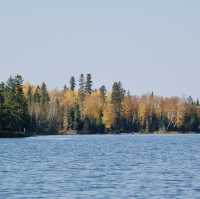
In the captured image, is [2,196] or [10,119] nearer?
[2,196]

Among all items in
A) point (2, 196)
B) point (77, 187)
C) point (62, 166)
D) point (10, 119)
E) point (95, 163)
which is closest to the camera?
point (2, 196)

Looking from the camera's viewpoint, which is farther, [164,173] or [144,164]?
[144,164]

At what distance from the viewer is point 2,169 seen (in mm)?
62062

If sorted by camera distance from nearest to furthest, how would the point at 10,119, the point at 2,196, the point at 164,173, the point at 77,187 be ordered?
the point at 2,196
the point at 77,187
the point at 164,173
the point at 10,119

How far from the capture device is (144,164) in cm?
6994

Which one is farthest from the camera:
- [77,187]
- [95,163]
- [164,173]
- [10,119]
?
[10,119]

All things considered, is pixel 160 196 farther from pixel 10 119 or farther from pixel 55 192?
pixel 10 119

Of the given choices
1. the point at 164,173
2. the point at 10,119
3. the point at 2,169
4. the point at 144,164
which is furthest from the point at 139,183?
the point at 10,119

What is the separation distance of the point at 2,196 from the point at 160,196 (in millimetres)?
8543

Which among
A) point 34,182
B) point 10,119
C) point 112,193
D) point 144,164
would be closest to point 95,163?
point 144,164

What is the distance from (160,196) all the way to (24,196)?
738 cm

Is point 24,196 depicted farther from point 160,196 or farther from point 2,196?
point 160,196

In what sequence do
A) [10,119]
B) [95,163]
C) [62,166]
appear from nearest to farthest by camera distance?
1. [62,166]
2. [95,163]
3. [10,119]

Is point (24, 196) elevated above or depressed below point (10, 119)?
below
